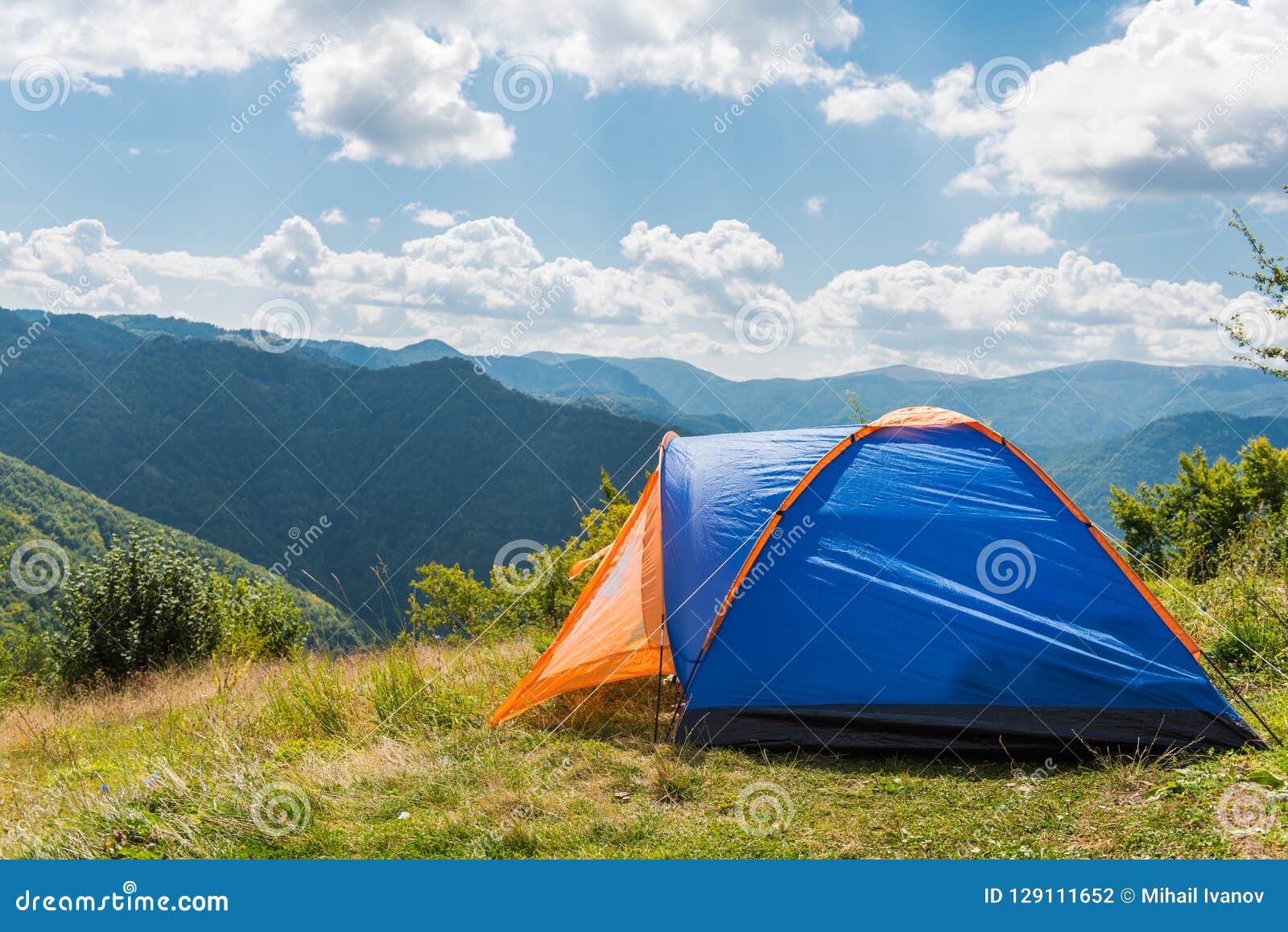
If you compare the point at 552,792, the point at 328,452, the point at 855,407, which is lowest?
the point at 552,792

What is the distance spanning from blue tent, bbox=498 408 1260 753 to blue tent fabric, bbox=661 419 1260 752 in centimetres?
1

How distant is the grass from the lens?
4.06 m

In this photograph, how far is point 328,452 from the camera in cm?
13512

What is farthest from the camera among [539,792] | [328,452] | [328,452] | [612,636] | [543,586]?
[328,452]

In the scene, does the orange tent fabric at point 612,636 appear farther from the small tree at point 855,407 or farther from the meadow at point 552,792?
the small tree at point 855,407

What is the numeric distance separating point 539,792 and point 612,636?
63.4 inches

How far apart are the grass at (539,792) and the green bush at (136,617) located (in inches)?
228

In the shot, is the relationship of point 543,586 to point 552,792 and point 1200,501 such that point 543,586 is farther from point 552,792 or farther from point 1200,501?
point 1200,501

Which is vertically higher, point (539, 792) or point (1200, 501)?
point (1200, 501)

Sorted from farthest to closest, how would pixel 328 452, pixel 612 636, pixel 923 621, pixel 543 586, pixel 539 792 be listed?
pixel 328 452, pixel 543 586, pixel 612 636, pixel 923 621, pixel 539 792

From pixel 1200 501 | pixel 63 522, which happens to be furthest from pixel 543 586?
pixel 63 522

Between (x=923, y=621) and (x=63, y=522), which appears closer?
(x=923, y=621)

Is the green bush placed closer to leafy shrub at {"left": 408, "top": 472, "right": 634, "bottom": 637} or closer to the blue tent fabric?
leafy shrub at {"left": 408, "top": 472, "right": 634, "bottom": 637}

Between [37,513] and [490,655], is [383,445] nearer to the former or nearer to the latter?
[37,513]
